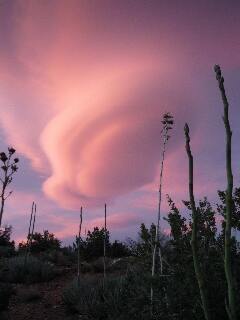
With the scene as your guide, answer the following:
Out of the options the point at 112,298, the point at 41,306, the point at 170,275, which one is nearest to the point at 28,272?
the point at 41,306

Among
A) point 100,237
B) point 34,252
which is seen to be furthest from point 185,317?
point 34,252

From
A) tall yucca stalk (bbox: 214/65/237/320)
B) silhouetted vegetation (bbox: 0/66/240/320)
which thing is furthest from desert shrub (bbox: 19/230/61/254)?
tall yucca stalk (bbox: 214/65/237/320)

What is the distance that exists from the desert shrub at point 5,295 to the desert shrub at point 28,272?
3.59 m

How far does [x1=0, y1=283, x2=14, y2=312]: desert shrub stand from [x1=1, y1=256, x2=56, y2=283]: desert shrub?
141 inches

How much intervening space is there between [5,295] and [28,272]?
5325 mm

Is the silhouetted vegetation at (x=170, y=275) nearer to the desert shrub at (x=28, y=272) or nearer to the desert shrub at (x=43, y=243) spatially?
the desert shrub at (x=28, y=272)

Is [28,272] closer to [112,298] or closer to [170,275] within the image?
[112,298]

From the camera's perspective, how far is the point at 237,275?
320 inches

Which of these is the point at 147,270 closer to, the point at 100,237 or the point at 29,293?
the point at 29,293

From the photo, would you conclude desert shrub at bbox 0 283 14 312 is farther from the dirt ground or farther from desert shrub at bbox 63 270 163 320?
desert shrub at bbox 63 270 163 320

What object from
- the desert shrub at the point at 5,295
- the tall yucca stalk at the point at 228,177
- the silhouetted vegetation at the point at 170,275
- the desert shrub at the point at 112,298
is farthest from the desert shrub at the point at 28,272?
the tall yucca stalk at the point at 228,177

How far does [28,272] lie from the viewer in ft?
70.3

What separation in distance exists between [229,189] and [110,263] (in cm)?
2303

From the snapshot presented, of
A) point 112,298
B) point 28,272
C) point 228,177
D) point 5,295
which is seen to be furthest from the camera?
point 28,272
